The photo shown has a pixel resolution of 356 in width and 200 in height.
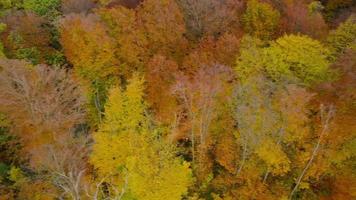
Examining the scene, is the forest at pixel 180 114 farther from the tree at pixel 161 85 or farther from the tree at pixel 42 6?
the tree at pixel 42 6

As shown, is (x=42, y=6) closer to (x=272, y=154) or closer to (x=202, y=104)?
(x=202, y=104)

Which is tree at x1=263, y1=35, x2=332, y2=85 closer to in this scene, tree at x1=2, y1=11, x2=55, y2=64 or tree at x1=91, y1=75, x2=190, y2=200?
tree at x1=91, y1=75, x2=190, y2=200

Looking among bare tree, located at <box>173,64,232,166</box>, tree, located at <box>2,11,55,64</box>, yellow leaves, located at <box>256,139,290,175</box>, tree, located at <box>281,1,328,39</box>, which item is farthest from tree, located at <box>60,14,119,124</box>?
tree, located at <box>281,1,328,39</box>

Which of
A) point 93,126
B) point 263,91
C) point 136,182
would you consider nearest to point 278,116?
point 263,91

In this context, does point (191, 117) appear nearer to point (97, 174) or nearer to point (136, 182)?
point (136, 182)

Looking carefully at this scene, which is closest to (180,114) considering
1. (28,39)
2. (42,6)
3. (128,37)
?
(128,37)

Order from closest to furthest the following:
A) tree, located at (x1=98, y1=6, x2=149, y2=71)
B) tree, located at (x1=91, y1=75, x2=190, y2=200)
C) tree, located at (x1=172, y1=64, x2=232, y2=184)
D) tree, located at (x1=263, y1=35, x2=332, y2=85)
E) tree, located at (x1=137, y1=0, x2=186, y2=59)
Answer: tree, located at (x1=91, y1=75, x2=190, y2=200) < tree, located at (x1=172, y1=64, x2=232, y2=184) < tree, located at (x1=263, y1=35, x2=332, y2=85) < tree, located at (x1=98, y1=6, x2=149, y2=71) < tree, located at (x1=137, y1=0, x2=186, y2=59)
